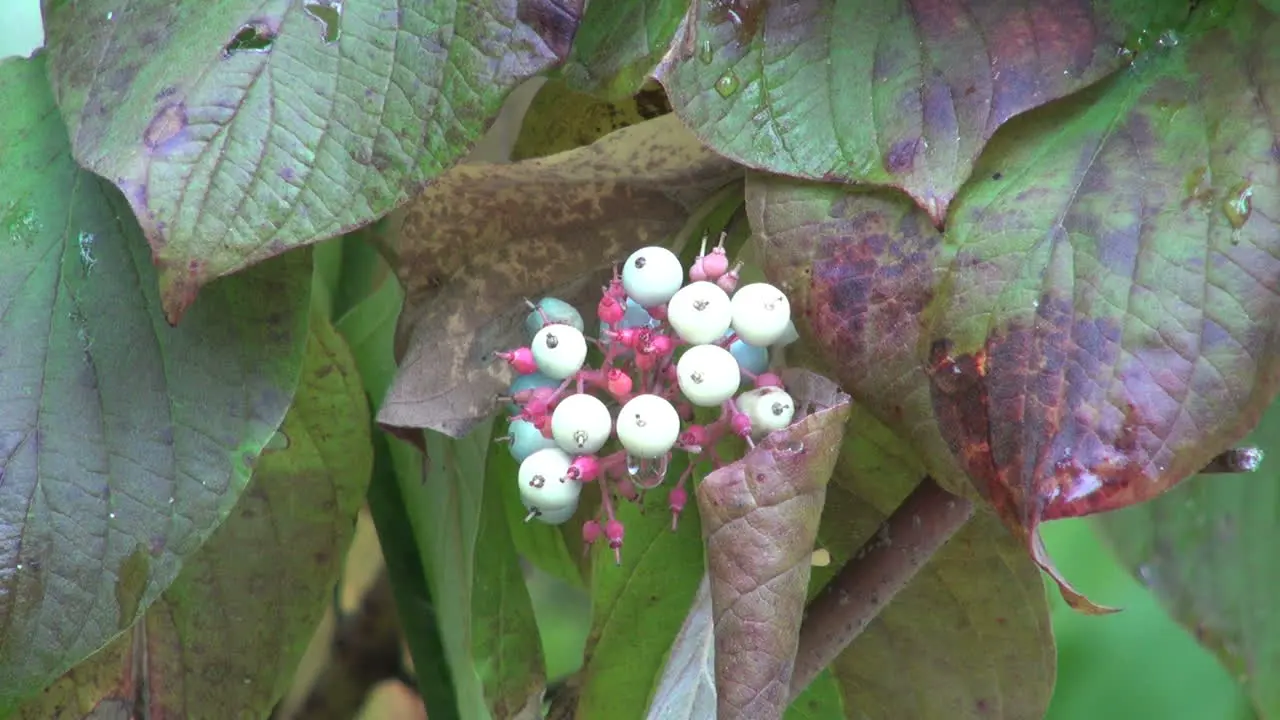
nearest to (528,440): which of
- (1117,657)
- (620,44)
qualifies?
(620,44)

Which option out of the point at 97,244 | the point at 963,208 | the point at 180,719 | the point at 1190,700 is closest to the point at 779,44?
the point at 963,208

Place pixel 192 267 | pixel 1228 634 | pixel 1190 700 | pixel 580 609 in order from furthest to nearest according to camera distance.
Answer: pixel 580 609 < pixel 1190 700 < pixel 1228 634 < pixel 192 267

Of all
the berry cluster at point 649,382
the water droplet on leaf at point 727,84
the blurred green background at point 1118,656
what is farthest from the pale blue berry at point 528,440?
the blurred green background at point 1118,656

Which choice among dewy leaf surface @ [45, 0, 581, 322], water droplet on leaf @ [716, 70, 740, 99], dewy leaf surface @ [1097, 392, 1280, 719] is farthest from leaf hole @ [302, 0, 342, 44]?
dewy leaf surface @ [1097, 392, 1280, 719]

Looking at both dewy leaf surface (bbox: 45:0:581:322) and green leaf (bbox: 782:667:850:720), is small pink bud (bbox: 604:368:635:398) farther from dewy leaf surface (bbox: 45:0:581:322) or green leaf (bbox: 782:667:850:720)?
green leaf (bbox: 782:667:850:720)

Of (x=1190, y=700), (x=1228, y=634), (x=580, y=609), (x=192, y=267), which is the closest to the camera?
(x=192, y=267)

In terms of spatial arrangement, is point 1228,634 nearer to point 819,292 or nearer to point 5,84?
point 819,292
